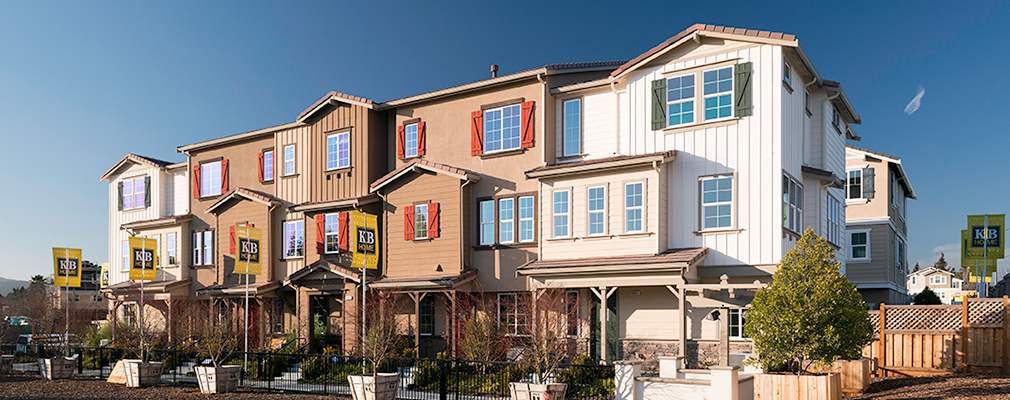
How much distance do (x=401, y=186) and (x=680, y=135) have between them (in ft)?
31.9

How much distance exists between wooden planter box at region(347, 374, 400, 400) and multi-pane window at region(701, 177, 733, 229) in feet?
29.8

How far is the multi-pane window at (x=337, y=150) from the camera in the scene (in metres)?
28.0

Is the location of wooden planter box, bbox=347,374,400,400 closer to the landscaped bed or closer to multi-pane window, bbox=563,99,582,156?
multi-pane window, bbox=563,99,582,156

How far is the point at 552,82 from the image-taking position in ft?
77.6

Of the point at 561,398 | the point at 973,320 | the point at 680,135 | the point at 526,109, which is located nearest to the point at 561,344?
the point at 561,398

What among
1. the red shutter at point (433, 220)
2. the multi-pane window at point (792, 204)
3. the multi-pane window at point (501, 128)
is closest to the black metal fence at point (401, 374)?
the red shutter at point (433, 220)

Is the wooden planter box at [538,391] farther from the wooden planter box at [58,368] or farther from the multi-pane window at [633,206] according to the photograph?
the wooden planter box at [58,368]

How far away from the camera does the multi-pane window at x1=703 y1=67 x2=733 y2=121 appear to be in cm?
2008

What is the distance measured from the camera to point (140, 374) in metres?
21.5

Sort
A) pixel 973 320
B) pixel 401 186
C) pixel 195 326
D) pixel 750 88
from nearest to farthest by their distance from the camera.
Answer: pixel 973 320
pixel 750 88
pixel 401 186
pixel 195 326

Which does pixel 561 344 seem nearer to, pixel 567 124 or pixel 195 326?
pixel 567 124

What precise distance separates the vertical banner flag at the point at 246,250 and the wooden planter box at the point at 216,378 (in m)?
6.22

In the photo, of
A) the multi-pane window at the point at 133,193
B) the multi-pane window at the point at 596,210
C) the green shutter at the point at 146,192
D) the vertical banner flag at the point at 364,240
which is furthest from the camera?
the multi-pane window at the point at 133,193

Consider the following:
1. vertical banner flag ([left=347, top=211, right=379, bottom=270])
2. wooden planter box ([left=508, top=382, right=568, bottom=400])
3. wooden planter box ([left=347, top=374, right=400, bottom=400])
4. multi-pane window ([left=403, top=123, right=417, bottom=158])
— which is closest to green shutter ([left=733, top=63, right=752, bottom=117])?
wooden planter box ([left=508, top=382, right=568, bottom=400])
